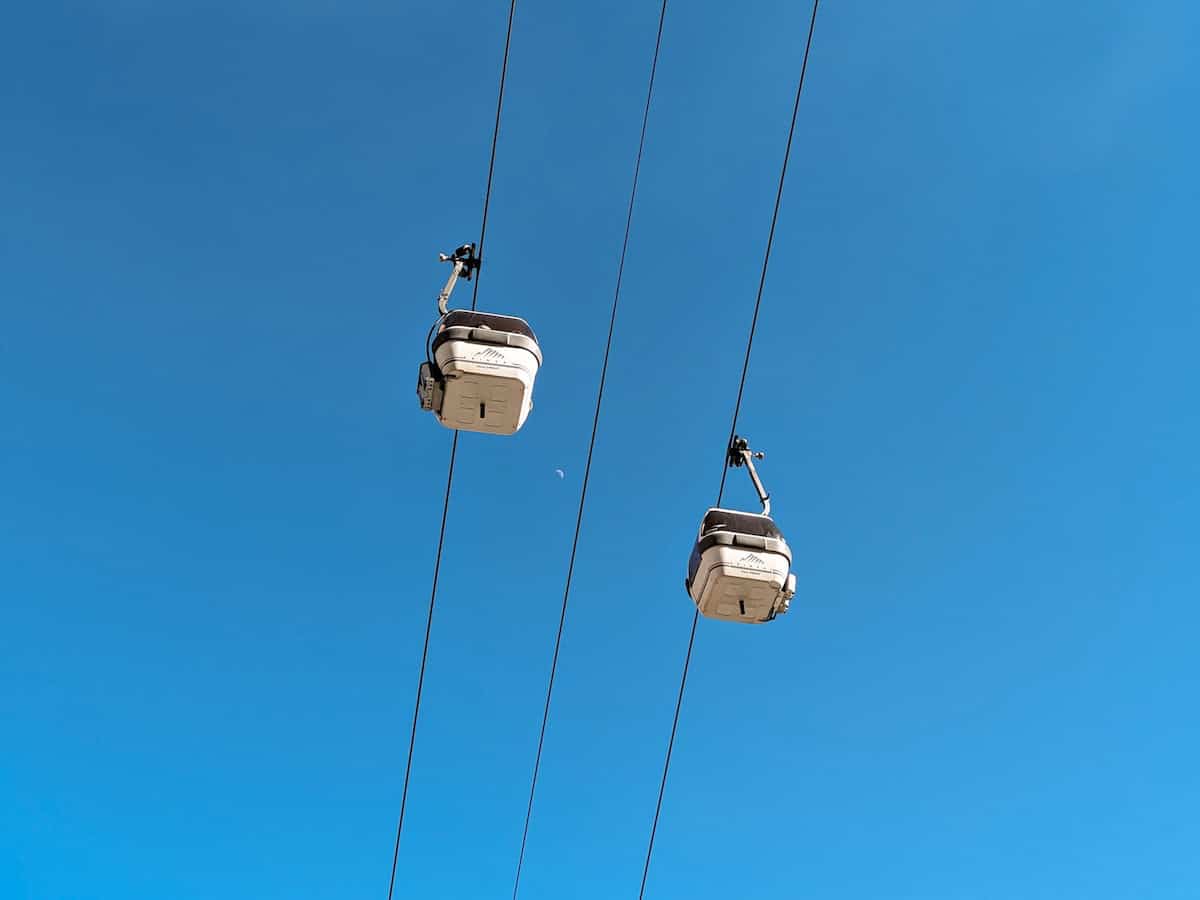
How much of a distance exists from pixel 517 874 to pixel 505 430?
4533mm

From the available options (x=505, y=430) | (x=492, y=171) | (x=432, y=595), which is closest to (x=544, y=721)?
(x=432, y=595)

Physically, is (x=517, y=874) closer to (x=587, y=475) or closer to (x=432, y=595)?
(x=432, y=595)

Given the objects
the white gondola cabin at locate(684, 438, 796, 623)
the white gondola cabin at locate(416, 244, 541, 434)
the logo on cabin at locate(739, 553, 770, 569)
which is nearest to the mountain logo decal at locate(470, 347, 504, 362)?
the white gondola cabin at locate(416, 244, 541, 434)

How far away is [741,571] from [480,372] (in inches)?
85.3

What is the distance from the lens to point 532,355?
6352 millimetres

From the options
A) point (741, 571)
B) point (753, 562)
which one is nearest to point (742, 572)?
point (741, 571)

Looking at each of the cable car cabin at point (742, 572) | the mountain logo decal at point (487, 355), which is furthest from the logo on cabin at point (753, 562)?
the mountain logo decal at point (487, 355)

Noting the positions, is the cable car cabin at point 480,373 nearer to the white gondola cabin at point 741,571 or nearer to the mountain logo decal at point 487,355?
the mountain logo decal at point 487,355

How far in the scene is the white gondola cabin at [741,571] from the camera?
6738 millimetres

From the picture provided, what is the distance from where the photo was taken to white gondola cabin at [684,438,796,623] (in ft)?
22.1

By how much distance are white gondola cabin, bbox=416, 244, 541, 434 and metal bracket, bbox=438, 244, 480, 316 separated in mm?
200

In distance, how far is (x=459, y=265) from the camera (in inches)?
264

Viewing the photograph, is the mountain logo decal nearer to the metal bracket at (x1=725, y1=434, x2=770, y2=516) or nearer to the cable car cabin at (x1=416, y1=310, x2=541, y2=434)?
the cable car cabin at (x1=416, y1=310, x2=541, y2=434)

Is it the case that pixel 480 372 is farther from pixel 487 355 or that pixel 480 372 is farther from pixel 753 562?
pixel 753 562
